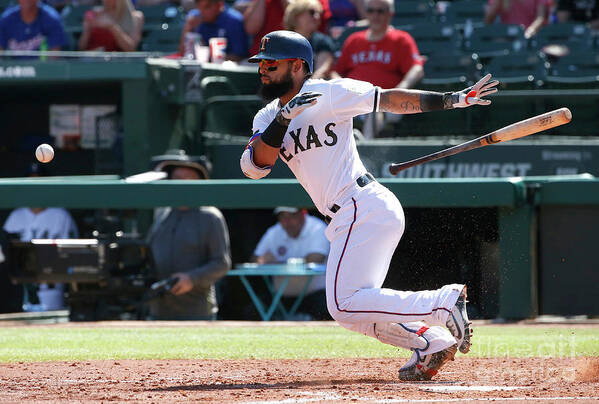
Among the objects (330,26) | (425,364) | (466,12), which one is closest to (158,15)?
(330,26)

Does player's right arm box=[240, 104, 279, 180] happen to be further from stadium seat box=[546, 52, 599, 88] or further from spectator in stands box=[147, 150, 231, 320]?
stadium seat box=[546, 52, 599, 88]

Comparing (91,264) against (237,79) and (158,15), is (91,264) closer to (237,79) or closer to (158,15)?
(237,79)

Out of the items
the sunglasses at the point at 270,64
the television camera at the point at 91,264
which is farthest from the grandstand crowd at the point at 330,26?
the sunglasses at the point at 270,64

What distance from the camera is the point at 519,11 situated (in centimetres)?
1104

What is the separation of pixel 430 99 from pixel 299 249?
433 cm

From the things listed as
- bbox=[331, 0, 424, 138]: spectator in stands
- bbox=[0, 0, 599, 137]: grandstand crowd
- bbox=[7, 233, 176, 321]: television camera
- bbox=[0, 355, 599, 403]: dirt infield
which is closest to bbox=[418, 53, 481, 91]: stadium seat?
bbox=[0, 0, 599, 137]: grandstand crowd

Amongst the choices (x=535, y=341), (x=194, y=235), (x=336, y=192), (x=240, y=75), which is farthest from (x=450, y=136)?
(x=336, y=192)

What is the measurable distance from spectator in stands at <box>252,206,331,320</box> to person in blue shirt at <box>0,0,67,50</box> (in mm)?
3403

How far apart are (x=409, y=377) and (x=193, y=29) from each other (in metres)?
6.68

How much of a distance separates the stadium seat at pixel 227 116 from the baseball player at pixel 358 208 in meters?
5.15

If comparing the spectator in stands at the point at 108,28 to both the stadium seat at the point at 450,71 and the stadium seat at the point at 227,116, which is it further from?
the stadium seat at the point at 450,71

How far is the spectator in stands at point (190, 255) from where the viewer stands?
789cm

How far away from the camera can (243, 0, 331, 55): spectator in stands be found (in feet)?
33.3

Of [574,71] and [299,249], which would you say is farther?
[574,71]
